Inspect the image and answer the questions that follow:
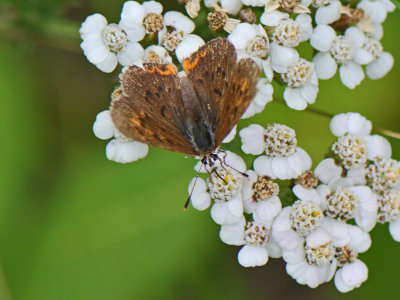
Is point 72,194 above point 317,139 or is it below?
below

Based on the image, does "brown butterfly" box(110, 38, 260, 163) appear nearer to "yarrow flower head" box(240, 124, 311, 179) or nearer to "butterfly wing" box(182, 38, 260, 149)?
"butterfly wing" box(182, 38, 260, 149)

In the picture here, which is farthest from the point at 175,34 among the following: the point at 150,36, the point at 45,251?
the point at 45,251

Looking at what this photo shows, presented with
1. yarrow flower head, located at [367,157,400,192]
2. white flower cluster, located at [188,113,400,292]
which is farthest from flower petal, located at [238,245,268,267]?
yarrow flower head, located at [367,157,400,192]

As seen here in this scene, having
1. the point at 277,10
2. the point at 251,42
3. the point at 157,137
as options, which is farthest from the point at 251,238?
the point at 277,10

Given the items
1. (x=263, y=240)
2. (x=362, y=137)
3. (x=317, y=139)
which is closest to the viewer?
(x=263, y=240)

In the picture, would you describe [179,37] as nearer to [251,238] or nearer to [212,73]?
[212,73]

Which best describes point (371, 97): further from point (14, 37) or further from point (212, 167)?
point (14, 37)

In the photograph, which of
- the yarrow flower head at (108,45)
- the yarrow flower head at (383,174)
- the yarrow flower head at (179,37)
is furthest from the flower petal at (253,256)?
the yarrow flower head at (108,45)

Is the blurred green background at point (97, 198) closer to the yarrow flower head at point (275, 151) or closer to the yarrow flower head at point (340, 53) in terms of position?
the yarrow flower head at point (340, 53)
